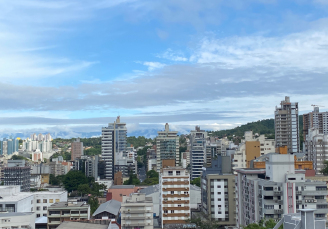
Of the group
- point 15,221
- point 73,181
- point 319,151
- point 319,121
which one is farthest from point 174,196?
point 319,121

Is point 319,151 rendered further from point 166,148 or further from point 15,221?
point 15,221

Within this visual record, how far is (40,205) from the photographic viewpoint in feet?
133

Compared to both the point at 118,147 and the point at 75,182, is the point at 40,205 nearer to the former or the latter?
the point at 75,182

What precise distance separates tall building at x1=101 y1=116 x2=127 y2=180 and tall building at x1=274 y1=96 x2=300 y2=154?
3561 centimetres

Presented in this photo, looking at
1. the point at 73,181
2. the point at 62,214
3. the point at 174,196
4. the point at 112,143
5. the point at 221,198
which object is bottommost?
the point at 73,181

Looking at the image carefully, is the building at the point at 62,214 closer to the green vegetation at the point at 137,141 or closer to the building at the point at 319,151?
the building at the point at 319,151

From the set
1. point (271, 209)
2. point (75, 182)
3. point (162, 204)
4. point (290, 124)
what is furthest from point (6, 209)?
point (290, 124)

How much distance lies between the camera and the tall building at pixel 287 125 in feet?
216

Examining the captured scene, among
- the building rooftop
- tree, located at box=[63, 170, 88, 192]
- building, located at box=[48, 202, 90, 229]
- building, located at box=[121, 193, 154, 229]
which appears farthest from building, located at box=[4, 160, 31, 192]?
building, located at box=[121, 193, 154, 229]

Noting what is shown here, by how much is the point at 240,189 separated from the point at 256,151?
19.6 metres

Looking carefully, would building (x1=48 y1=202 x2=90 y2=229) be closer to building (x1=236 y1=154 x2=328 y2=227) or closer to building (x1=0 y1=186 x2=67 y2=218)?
building (x1=0 y1=186 x2=67 y2=218)

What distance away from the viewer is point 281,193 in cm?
2606

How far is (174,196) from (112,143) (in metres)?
51.3

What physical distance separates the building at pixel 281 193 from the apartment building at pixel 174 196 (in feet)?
21.6
